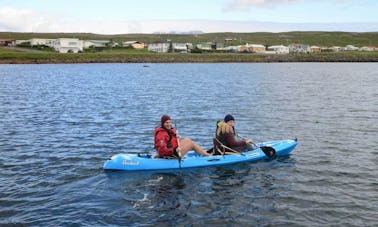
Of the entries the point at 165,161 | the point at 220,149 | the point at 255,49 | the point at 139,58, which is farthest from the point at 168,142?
the point at 255,49

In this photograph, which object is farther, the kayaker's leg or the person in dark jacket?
the person in dark jacket

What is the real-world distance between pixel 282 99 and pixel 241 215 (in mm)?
27085

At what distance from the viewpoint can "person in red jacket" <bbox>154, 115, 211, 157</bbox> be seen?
53.7 feet

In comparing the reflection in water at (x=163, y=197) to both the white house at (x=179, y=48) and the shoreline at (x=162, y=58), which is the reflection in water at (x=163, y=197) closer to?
the shoreline at (x=162, y=58)

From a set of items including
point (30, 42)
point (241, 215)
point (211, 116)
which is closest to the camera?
point (241, 215)

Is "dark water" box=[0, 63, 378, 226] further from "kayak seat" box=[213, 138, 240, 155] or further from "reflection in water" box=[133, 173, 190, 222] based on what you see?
"kayak seat" box=[213, 138, 240, 155]

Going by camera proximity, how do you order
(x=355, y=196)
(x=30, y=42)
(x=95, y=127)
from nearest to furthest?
1. (x=355, y=196)
2. (x=95, y=127)
3. (x=30, y=42)

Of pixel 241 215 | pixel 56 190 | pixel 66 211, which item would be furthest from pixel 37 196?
pixel 241 215

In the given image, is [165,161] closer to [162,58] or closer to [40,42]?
[162,58]

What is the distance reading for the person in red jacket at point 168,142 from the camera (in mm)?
16359

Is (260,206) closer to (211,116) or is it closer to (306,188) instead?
(306,188)

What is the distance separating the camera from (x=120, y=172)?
1648 cm

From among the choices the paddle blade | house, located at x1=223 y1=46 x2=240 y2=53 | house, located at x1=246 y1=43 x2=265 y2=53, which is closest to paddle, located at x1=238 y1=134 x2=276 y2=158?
the paddle blade

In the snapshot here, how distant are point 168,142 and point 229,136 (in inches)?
107
